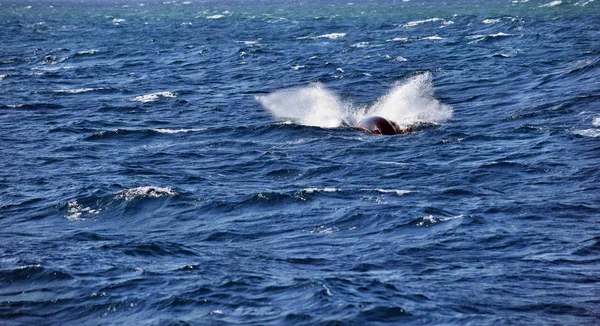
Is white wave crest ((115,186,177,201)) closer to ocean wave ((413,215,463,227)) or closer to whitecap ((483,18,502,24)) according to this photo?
ocean wave ((413,215,463,227))

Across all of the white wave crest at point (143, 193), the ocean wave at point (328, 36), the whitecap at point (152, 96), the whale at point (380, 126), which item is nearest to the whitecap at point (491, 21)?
the ocean wave at point (328, 36)

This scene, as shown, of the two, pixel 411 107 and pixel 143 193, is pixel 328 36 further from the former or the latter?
pixel 143 193

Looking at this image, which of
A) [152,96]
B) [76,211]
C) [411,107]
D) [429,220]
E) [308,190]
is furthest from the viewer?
[152,96]

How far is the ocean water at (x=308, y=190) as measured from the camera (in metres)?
18.5

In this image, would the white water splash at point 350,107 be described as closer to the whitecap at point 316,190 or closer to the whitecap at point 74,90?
the whitecap at point 316,190

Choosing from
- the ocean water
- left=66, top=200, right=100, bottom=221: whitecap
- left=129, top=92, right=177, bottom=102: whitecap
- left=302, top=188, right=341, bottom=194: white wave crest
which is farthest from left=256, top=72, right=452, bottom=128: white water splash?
left=66, top=200, right=100, bottom=221: whitecap

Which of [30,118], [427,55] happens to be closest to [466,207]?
[30,118]

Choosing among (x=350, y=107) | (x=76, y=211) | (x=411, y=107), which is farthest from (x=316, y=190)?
(x=350, y=107)

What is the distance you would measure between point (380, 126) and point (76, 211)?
41.6ft

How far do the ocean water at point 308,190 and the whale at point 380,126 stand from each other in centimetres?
45

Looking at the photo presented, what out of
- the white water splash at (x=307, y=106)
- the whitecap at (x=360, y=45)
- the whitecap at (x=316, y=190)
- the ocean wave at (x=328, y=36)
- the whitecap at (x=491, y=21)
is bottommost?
the ocean wave at (x=328, y=36)

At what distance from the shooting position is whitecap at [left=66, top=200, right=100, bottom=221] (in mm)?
25188

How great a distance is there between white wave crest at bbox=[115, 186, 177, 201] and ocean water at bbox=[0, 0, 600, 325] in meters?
0.08

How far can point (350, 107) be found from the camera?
40719 mm
